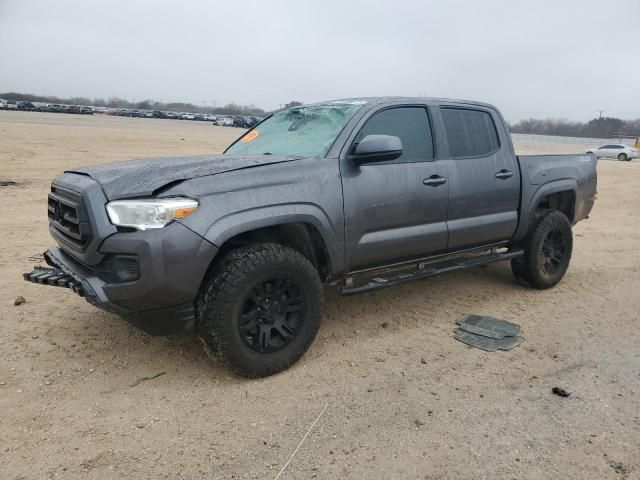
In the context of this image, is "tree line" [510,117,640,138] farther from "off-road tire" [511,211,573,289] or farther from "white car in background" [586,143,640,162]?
"off-road tire" [511,211,573,289]

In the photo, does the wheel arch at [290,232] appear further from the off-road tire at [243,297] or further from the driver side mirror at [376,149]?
the driver side mirror at [376,149]

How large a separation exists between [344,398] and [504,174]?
276 centimetres

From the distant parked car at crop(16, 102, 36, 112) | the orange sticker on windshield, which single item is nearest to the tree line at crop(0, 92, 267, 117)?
the distant parked car at crop(16, 102, 36, 112)

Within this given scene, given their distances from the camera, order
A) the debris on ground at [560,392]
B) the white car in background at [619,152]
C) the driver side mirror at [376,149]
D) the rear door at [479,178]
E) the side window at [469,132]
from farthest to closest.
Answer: the white car in background at [619,152]
the side window at [469,132]
the rear door at [479,178]
the driver side mirror at [376,149]
the debris on ground at [560,392]

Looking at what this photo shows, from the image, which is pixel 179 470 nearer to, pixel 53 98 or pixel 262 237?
pixel 262 237

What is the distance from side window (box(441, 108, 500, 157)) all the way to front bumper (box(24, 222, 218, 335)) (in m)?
2.52

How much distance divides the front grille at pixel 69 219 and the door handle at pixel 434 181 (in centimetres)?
250

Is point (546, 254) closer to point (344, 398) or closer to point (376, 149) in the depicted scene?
point (376, 149)

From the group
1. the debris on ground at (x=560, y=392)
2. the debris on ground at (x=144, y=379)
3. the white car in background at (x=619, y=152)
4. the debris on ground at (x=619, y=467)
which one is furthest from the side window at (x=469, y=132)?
the white car in background at (x=619, y=152)

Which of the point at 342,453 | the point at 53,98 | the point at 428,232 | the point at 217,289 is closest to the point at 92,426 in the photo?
the point at 217,289

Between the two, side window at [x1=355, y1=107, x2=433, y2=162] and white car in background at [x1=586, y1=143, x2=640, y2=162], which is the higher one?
side window at [x1=355, y1=107, x2=433, y2=162]

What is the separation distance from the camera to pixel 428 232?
13.9 ft

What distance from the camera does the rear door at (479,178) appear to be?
14.6 feet

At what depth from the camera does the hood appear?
3.06 meters
